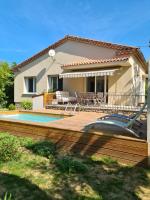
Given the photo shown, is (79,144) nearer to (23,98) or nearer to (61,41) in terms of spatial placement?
(61,41)

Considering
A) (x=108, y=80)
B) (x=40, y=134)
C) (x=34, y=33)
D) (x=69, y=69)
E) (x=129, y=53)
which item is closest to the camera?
(x=40, y=134)

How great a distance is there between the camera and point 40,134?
13398mm

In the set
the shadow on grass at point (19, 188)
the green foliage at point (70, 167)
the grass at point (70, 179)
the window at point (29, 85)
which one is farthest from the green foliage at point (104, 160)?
the window at point (29, 85)

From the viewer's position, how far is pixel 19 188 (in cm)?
759

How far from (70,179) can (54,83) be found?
2668 centimetres

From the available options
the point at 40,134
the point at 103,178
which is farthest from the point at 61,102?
the point at 103,178

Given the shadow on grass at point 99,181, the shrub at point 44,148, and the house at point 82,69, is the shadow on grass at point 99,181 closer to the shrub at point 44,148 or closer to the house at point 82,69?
the shrub at point 44,148

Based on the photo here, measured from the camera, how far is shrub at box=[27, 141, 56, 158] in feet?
36.7

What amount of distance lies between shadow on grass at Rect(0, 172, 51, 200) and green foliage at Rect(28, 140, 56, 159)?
2.73 m

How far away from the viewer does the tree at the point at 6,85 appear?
39.0 m

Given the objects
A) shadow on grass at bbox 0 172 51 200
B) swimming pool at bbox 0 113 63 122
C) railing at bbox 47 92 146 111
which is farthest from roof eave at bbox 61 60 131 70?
shadow on grass at bbox 0 172 51 200

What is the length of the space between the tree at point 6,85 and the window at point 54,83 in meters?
10.3

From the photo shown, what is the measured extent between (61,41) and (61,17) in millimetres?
3532

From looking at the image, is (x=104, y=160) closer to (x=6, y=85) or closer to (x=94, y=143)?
(x=94, y=143)
